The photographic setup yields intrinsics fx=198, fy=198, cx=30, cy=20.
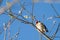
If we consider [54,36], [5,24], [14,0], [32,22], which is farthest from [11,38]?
[14,0]

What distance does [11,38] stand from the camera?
5.10m

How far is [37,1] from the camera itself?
154 centimetres

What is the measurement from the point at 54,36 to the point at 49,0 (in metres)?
1.84

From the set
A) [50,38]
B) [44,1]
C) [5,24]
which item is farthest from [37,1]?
[5,24]

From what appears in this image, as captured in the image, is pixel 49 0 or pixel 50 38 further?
pixel 50 38

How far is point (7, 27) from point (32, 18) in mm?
2162

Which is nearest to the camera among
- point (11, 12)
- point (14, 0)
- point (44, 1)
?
point (44, 1)

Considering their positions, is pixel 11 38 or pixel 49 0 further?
pixel 11 38

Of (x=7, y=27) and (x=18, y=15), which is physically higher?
(x=18, y=15)

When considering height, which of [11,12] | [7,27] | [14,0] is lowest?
[7,27]

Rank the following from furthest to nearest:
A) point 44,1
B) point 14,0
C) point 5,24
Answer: point 5,24 → point 14,0 → point 44,1

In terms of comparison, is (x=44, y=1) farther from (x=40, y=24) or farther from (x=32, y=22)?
(x=40, y=24)

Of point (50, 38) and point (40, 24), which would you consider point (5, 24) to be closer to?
point (40, 24)

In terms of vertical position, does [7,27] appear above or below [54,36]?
below
